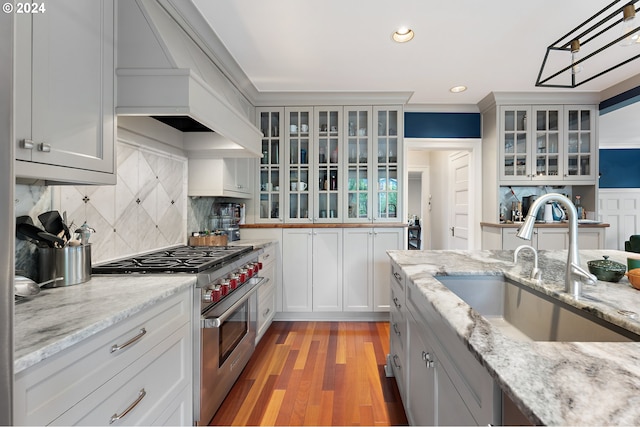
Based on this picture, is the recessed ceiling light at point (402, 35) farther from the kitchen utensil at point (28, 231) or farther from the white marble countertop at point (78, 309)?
the kitchen utensil at point (28, 231)

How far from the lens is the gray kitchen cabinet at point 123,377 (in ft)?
2.57

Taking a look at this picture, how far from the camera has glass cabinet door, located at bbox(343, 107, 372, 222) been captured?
367cm

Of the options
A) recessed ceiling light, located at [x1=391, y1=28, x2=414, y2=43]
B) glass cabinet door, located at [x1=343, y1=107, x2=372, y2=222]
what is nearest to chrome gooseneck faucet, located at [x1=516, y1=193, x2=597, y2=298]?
recessed ceiling light, located at [x1=391, y1=28, x2=414, y2=43]

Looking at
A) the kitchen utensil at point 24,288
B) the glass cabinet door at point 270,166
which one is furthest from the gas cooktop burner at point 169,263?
the glass cabinet door at point 270,166

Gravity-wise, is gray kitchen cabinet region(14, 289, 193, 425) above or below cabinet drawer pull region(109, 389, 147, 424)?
above

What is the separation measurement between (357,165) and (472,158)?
161 cm

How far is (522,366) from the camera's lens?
64cm

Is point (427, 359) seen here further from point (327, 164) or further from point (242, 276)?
point (327, 164)

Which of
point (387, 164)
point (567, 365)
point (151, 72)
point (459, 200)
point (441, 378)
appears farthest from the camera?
point (459, 200)

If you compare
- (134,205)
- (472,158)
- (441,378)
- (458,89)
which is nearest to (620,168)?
(472,158)

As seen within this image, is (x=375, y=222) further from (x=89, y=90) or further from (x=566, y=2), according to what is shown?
(x=89, y=90)

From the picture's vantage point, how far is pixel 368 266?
3492mm

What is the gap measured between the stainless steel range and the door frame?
8.68 feet

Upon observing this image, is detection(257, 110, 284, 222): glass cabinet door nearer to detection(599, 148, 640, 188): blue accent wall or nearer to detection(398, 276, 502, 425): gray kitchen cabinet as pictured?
detection(398, 276, 502, 425): gray kitchen cabinet
